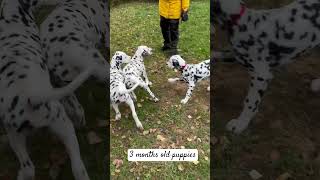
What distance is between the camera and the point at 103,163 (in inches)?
175

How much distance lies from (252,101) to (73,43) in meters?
1.89

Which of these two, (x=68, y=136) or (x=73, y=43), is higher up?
(x=73, y=43)

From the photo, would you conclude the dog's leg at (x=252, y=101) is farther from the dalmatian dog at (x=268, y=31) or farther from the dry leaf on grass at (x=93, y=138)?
the dry leaf on grass at (x=93, y=138)

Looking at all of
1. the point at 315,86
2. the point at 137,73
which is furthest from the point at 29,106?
the point at 315,86

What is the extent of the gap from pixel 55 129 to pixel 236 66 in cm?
259

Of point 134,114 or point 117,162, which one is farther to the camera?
point 134,114

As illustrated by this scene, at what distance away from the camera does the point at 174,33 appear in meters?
6.05

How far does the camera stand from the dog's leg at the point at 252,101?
466 cm

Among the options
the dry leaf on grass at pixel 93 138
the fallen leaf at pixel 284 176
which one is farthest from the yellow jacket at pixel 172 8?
the fallen leaf at pixel 284 176

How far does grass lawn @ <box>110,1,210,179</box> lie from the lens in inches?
173

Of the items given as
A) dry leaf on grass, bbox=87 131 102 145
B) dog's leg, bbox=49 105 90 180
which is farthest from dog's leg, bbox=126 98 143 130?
dog's leg, bbox=49 105 90 180

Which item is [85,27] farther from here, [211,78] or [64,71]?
[211,78]

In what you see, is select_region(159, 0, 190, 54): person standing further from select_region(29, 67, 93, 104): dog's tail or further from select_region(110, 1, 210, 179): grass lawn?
select_region(29, 67, 93, 104): dog's tail

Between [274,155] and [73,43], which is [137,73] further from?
[274,155]
